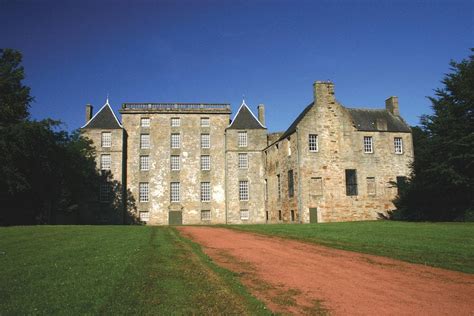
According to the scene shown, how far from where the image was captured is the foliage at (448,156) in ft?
88.5

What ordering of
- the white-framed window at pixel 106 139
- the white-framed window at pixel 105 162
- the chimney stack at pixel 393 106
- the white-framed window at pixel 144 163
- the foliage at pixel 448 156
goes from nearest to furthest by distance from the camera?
the foliage at pixel 448 156
the chimney stack at pixel 393 106
the white-framed window at pixel 105 162
the white-framed window at pixel 106 139
the white-framed window at pixel 144 163

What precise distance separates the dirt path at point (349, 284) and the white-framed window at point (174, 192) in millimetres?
30304

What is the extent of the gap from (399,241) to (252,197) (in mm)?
27450

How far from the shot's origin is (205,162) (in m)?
42.3

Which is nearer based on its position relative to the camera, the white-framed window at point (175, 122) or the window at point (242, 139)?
the window at point (242, 139)

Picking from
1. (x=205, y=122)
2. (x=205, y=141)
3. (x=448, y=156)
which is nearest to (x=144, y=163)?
(x=205, y=141)

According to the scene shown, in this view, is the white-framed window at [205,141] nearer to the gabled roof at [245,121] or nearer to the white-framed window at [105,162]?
the gabled roof at [245,121]

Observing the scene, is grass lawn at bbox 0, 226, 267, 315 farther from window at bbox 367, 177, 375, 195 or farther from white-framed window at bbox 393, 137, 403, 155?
white-framed window at bbox 393, 137, 403, 155

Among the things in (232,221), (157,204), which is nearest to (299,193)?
(232,221)

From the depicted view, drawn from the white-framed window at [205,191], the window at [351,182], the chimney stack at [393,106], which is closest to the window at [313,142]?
the window at [351,182]

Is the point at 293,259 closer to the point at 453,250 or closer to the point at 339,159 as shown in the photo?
the point at 453,250

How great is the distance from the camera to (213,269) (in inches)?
352

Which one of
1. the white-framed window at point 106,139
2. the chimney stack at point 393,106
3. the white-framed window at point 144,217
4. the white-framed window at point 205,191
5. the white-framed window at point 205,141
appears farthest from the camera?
the white-framed window at point 205,141

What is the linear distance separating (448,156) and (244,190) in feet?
67.7
